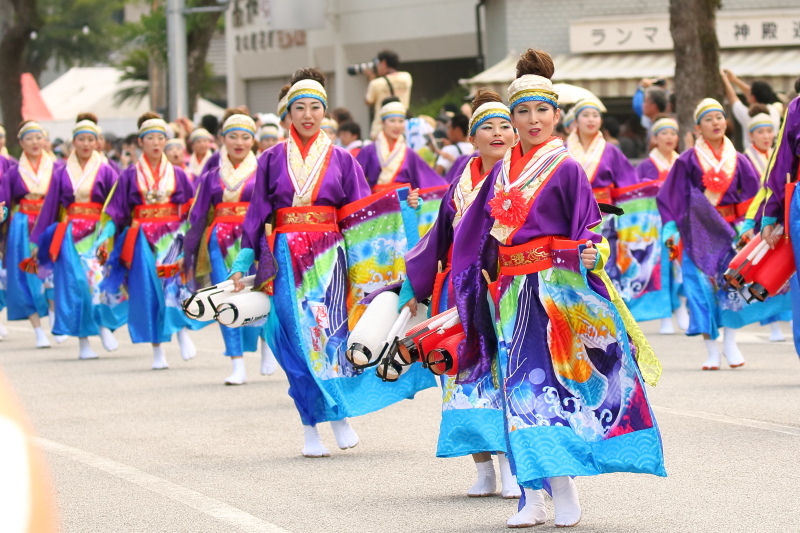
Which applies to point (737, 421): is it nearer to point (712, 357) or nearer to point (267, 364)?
point (712, 357)

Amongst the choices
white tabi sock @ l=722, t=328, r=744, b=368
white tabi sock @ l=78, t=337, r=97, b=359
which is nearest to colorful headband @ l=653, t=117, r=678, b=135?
white tabi sock @ l=722, t=328, r=744, b=368

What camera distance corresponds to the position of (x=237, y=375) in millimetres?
10977

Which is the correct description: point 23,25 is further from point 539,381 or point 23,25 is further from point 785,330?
point 539,381

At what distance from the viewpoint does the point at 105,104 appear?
44.5 m

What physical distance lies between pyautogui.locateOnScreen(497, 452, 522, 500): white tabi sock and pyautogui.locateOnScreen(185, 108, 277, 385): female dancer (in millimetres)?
4646

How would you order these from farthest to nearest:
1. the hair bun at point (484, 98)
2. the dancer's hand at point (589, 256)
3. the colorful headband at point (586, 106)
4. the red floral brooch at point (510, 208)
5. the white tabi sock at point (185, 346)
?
the colorful headband at point (586, 106) → the white tabi sock at point (185, 346) → the hair bun at point (484, 98) → the red floral brooch at point (510, 208) → the dancer's hand at point (589, 256)

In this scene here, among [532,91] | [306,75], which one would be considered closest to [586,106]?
[306,75]

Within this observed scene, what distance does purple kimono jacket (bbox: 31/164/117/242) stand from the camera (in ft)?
43.6

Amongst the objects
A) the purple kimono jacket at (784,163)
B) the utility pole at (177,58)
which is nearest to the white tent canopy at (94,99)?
the utility pole at (177,58)

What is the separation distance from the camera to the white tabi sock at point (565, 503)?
580 centimetres

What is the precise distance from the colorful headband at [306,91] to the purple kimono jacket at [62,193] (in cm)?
541

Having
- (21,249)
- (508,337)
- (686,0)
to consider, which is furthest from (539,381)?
(686,0)

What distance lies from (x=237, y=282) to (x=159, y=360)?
4.45 m

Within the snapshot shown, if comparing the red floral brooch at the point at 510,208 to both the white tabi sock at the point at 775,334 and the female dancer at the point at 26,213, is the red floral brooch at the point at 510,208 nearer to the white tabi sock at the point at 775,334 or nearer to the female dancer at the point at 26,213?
the white tabi sock at the point at 775,334
